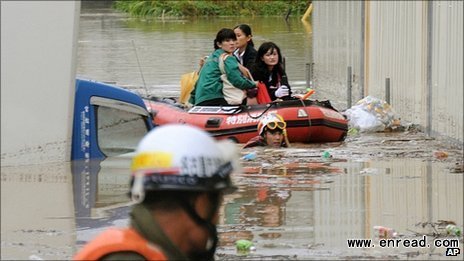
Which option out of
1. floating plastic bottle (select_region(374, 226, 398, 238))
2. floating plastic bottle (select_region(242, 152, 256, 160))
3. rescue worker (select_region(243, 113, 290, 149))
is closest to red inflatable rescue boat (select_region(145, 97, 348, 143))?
rescue worker (select_region(243, 113, 290, 149))

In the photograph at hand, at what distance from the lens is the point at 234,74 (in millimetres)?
14297

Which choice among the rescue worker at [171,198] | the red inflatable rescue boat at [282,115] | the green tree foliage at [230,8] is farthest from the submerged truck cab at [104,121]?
the green tree foliage at [230,8]

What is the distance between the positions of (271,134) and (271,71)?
62.5 inches

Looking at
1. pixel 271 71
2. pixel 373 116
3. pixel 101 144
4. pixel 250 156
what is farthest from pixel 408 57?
pixel 101 144

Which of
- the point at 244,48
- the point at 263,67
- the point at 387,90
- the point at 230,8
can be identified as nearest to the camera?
the point at 263,67

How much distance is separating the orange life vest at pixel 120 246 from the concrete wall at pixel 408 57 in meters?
9.82

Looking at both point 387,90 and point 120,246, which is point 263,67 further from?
point 120,246

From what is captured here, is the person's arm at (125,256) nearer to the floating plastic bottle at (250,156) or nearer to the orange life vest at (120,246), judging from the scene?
the orange life vest at (120,246)

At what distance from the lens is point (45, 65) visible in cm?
612

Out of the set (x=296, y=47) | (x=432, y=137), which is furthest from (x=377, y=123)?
(x=296, y=47)

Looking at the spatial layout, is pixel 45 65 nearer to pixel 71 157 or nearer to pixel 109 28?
pixel 71 157

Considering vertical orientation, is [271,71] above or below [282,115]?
above

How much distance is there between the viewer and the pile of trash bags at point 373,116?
49.8ft

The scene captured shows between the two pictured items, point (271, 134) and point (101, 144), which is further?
point (271, 134)
